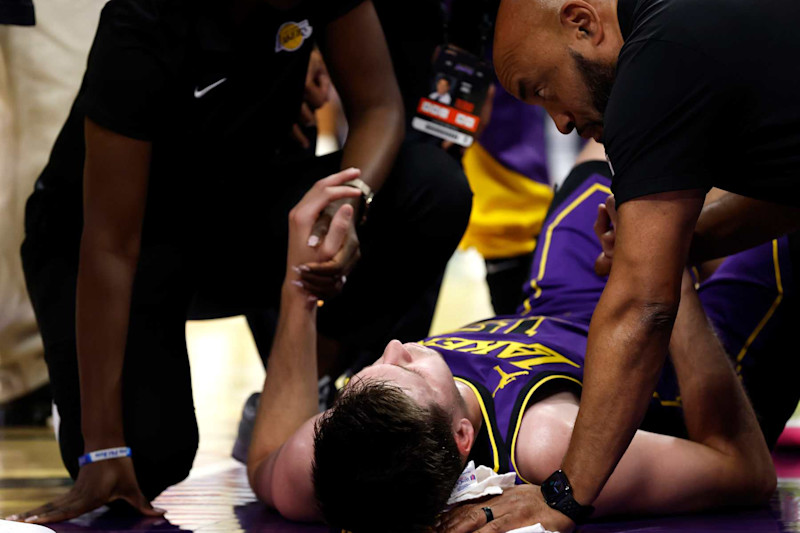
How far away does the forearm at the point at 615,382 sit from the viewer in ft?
4.99

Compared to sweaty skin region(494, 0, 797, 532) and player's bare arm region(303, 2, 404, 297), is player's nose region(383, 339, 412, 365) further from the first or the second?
player's bare arm region(303, 2, 404, 297)

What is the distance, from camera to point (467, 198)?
8.36 ft

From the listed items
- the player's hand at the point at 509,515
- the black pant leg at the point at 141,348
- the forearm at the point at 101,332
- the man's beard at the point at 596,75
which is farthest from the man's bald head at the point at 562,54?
the black pant leg at the point at 141,348

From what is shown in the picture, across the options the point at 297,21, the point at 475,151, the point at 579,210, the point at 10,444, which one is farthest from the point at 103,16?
the point at 475,151

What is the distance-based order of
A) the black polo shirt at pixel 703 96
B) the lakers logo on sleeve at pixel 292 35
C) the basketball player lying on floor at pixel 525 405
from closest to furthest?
the black polo shirt at pixel 703 96 → the basketball player lying on floor at pixel 525 405 → the lakers logo on sleeve at pixel 292 35

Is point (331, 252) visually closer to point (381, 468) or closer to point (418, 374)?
point (418, 374)

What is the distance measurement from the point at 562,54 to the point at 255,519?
101cm

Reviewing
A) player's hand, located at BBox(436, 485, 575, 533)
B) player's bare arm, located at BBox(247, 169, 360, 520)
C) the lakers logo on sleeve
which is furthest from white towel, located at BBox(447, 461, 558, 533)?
the lakers logo on sleeve

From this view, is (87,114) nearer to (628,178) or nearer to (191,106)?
(191,106)

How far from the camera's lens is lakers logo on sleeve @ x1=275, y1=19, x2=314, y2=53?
7.29 feet

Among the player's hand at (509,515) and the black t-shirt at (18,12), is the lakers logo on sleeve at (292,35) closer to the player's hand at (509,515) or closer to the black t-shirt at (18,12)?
the black t-shirt at (18,12)

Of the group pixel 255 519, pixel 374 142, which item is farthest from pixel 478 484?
pixel 374 142

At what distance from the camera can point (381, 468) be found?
61.5 inches

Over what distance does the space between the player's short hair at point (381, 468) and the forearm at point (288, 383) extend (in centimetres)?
42
